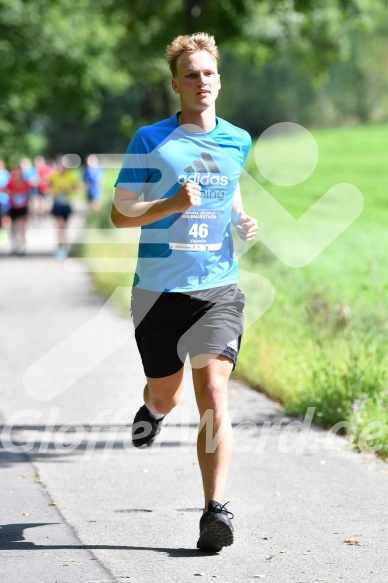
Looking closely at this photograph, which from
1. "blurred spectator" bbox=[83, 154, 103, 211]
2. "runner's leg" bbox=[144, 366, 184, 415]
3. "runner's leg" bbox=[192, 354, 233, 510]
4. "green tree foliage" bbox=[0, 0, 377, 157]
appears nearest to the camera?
"runner's leg" bbox=[192, 354, 233, 510]

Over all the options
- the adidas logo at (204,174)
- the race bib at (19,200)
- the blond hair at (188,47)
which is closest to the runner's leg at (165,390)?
the adidas logo at (204,174)

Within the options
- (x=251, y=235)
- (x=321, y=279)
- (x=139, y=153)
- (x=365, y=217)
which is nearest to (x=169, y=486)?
(x=251, y=235)

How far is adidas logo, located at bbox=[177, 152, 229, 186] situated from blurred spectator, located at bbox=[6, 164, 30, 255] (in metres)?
17.7

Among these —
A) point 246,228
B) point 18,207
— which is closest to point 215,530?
point 246,228

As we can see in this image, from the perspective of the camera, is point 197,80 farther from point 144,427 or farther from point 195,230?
point 144,427

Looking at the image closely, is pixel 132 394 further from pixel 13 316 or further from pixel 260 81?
pixel 260 81

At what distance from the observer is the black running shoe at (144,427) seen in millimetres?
6109

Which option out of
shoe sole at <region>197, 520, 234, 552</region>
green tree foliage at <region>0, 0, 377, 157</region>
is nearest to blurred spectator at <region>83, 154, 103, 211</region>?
green tree foliage at <region>0, 0, 377, 157</region>

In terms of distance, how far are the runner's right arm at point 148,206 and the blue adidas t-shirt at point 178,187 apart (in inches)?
2.3

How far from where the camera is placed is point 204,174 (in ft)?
17.1

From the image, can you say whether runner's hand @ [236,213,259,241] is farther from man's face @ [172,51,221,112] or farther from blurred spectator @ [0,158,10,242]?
blurred spectator @ [0,158,10,242]

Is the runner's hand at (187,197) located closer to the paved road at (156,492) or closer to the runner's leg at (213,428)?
the runner's leg at (213,428)

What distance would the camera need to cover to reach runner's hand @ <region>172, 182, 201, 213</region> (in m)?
4.96

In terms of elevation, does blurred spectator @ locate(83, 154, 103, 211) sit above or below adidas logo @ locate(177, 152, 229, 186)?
below
